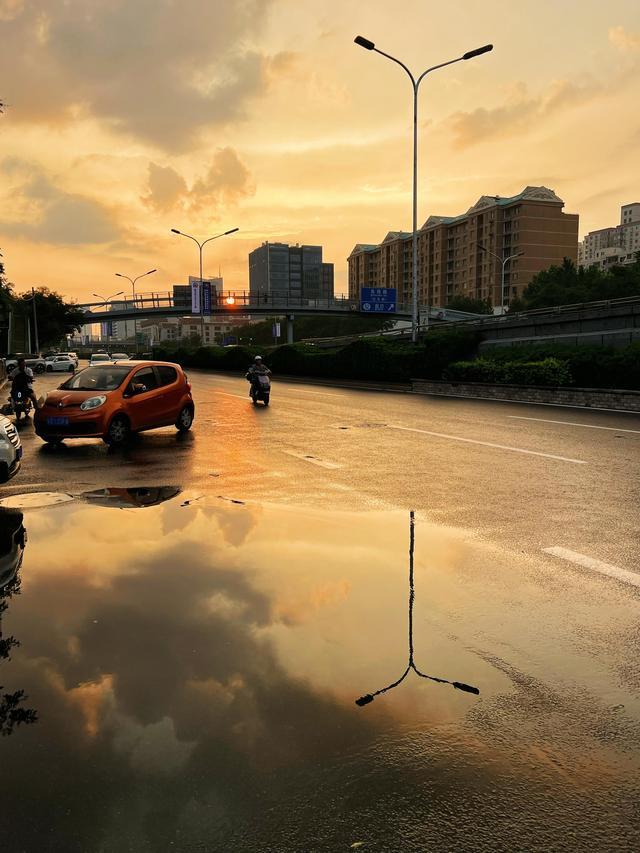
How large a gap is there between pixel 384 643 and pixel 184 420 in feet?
38.7

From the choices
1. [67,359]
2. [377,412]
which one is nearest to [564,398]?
[377,412]

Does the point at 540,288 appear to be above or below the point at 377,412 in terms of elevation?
above

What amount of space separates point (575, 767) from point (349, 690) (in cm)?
109

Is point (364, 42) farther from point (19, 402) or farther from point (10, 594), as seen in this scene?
point (10, 594)

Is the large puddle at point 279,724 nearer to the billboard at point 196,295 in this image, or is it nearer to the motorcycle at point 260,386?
the motorcycle at point 260,386

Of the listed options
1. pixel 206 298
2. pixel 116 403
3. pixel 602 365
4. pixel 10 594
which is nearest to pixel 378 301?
pixel 206 298

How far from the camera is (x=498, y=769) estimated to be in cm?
282

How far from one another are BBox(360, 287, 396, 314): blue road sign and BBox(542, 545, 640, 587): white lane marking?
181ft

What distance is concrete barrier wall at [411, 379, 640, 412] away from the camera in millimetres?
19345

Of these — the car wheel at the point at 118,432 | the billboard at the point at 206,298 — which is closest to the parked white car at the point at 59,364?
the billboard at the point at 206,298

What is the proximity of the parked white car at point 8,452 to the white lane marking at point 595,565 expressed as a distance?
6018 mm

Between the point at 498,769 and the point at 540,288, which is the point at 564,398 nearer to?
the point at 498,769

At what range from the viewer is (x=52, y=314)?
99688 mm

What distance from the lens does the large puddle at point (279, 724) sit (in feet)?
8.18
